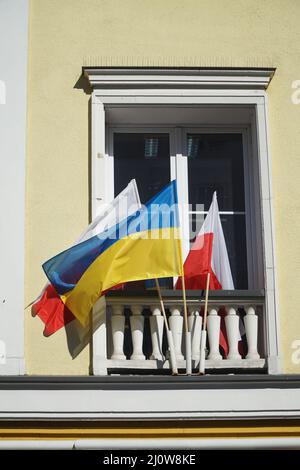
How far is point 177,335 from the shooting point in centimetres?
803

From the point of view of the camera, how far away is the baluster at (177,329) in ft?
26.3

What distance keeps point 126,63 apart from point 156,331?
8.06ft

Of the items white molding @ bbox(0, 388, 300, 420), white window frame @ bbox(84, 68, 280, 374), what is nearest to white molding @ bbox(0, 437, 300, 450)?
white molding @ bbox(0, 388, 300, 420)

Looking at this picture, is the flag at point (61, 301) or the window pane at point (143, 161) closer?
the flag at point (61, 301)

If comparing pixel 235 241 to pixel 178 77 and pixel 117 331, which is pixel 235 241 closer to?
pixel 117 331

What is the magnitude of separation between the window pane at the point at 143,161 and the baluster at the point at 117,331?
127cm

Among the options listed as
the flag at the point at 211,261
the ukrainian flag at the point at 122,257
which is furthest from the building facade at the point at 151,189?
the ukrainian flag at the point at 122,257

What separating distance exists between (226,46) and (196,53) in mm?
287

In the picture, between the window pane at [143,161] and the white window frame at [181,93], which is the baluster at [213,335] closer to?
the white window frame at [181,93]

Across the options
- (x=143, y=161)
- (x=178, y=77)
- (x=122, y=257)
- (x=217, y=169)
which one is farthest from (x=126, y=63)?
(x=122, y=257)

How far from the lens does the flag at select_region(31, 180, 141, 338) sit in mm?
8070

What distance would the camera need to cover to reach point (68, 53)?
28.4ft

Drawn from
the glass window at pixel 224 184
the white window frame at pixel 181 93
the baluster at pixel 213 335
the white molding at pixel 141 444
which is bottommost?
the white molding at pixel 141 444

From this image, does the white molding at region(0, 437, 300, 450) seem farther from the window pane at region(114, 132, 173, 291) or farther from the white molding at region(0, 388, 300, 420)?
the window pane at region(114, 132, 173, 291)
